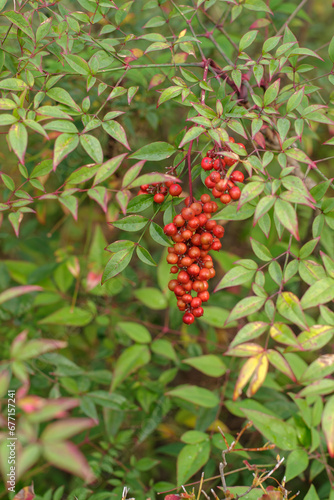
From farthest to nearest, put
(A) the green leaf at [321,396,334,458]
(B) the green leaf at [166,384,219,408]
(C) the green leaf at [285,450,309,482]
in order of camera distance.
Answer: (B) the green leaf at [166,384,219,408] → (C) the green leaf at [285,450,309,482] → (A) the green leaf at [321,396,334,458]

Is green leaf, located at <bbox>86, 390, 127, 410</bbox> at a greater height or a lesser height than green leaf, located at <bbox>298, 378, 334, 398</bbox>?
lesser

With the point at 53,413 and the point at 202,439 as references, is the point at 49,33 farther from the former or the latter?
the point at 202,439

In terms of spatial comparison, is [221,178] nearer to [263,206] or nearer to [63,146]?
[263,206]

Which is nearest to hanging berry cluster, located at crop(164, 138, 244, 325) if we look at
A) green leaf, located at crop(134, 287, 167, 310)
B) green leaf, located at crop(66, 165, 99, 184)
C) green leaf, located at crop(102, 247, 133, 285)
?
green leaf, located at crop(102, 247, 133, 285)

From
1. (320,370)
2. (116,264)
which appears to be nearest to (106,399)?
(116,264)

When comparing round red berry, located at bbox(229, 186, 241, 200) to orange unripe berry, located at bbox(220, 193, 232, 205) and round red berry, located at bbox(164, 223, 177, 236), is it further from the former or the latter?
round red berry, located at bbox(164, 223, 177, 236)

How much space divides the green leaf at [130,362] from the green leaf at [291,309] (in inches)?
25.7

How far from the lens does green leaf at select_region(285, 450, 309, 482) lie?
1078 millimetres

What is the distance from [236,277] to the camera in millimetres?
929

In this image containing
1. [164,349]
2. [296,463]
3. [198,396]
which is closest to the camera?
[296,463]

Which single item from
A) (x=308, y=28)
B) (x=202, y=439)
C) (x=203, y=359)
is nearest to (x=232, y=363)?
(x=203, y=359)

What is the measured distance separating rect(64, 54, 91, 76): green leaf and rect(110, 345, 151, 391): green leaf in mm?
883

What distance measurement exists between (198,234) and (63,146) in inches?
14.5

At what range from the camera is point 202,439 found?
1198 millimetres
